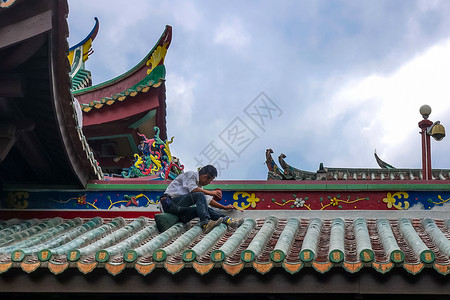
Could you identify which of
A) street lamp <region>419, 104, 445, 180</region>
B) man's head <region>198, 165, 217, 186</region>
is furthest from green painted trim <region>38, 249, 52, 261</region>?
street lamp <region>419, 104, 445, 180</region>

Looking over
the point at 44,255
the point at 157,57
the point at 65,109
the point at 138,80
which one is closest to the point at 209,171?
the point at 65,109

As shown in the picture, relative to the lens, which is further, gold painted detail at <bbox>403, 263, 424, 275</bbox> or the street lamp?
the street lamp

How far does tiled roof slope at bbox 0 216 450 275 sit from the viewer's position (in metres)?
5.25

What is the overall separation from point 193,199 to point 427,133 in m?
3.50

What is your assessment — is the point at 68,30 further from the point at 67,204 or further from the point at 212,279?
the point at 212,279

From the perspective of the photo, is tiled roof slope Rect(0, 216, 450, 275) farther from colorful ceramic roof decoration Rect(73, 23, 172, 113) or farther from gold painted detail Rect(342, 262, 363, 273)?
colorful ceramic roof decoration Rect(73, 23, 172, 113)

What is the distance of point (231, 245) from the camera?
595cm

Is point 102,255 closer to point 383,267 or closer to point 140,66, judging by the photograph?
point 383,267

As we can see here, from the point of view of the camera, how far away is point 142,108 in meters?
11.5

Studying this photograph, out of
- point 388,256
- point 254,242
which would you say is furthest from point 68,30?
point 388,256

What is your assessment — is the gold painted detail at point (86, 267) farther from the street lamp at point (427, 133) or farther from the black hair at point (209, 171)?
the street lamp at point (427, 133)

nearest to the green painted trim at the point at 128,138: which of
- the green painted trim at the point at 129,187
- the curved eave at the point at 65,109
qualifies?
the curved eave at the point at 65,109

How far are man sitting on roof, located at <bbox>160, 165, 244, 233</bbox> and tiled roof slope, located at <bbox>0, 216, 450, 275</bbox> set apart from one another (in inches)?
5.7

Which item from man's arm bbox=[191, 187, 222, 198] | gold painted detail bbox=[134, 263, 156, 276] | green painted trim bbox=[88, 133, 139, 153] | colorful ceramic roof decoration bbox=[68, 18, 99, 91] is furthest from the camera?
colorful ceramic roof decoration bbox=[68, 18, 99, 91]
